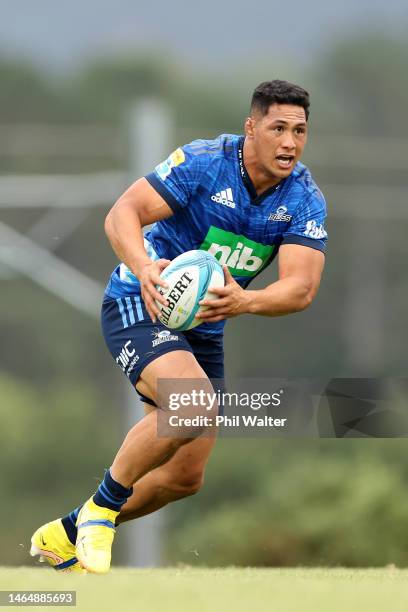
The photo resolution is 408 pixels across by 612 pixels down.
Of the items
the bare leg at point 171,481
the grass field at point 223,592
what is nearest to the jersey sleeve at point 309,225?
the bare leg at point 171,481

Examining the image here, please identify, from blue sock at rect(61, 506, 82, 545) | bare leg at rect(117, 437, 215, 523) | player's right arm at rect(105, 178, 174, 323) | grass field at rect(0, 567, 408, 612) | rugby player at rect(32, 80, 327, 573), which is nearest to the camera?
grass field at rect(0, 567, 408, 612)

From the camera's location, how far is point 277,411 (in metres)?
8.09

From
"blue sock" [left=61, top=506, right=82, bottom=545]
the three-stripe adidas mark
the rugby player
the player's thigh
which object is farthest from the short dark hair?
"blue sock" [left=61, top=506, right=82, bottom=545]

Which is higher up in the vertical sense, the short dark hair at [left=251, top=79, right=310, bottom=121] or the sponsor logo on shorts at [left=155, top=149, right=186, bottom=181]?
the short dark hair at [left=251, top=79, right=310, bottom=121]

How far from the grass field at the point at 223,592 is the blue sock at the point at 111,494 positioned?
391 mm

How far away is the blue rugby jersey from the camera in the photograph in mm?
7113

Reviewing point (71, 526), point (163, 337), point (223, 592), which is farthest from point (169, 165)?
point (223, 592)

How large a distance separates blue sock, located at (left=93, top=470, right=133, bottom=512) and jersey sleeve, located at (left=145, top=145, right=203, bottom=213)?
1.46 meters

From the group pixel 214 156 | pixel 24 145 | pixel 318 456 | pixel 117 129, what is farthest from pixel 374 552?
pixel 117 129

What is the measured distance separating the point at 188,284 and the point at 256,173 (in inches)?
35.2

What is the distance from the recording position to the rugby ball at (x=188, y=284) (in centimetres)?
658

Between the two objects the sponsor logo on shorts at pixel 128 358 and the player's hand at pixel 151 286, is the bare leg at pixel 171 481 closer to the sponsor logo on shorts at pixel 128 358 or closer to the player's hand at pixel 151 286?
the sponsor logo on shorts at pixel 128 358

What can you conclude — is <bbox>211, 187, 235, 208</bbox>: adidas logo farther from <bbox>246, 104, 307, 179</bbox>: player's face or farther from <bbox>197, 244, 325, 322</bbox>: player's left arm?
<bbox>197, 244, 325, 322</bbox>: player's left arm

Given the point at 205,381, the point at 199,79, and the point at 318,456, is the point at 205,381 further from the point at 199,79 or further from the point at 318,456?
the point at 199,79
